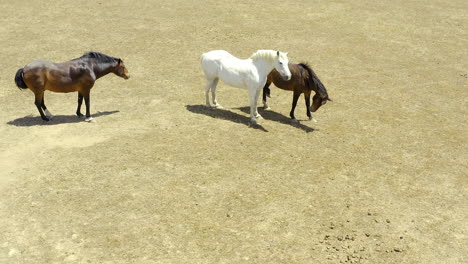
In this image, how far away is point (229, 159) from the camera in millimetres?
11375

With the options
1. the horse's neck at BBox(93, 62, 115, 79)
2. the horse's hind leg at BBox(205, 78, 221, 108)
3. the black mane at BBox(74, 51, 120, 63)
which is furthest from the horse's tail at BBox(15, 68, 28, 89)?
the horse's hind leg at BBox(205, 78, 221, 108)

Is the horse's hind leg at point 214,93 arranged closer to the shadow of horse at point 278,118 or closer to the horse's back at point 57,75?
the shadow of horse at point 278,118

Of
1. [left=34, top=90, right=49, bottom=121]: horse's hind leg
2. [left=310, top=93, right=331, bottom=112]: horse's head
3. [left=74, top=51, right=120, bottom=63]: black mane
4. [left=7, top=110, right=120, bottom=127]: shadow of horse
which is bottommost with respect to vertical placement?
[left=7, top=110, right=120, bottom=127]: shadow of horse

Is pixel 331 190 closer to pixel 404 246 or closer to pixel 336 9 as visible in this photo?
pixel 404 246

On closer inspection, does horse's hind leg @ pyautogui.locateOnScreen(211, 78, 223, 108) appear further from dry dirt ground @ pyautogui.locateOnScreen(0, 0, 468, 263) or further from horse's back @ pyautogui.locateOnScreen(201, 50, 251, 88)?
dry dirt ground @ pyautogui.locateOnScreen(0, 0, 468, 263)

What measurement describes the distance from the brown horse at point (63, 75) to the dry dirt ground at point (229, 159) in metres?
0.99

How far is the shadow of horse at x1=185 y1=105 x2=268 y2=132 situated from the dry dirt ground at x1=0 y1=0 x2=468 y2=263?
0.36ft

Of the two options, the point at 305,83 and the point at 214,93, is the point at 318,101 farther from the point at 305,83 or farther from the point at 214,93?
the point at 214,93

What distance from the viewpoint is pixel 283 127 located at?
1356cm

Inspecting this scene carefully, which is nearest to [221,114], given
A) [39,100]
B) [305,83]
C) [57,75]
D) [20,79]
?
[305,83]

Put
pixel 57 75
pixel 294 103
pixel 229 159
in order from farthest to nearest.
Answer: pixel 294 103
pixel 57 75
pixel 229 159

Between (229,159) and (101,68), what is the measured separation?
204 inches

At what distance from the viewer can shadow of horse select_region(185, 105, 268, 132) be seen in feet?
44.8

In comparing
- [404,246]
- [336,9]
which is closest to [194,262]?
[404,246]
